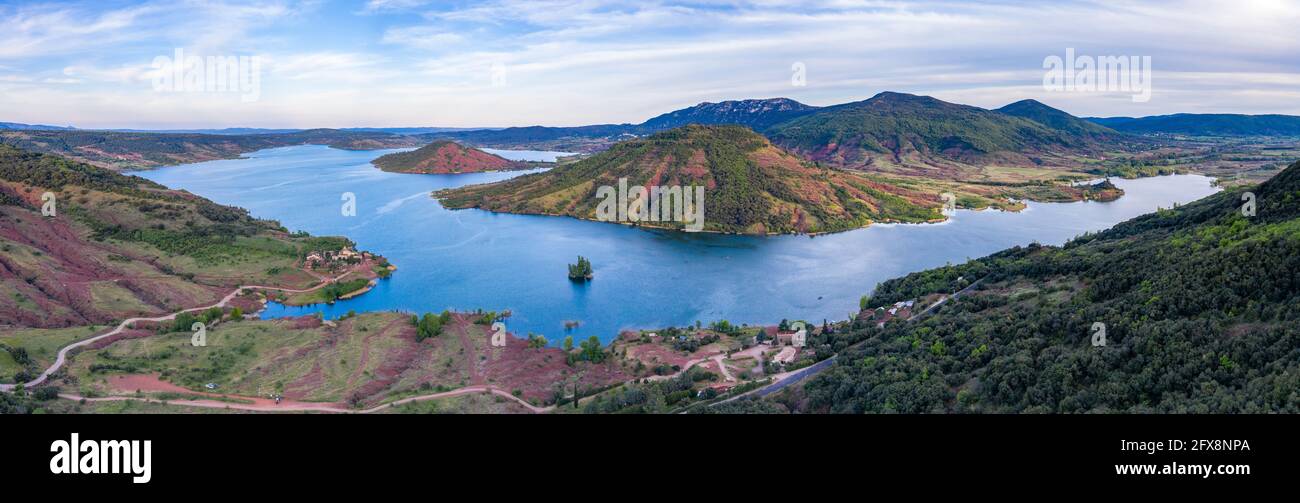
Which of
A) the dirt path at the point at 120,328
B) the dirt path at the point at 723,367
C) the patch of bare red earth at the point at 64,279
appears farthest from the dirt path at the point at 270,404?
the patch of bare red earth at the point at 64,279

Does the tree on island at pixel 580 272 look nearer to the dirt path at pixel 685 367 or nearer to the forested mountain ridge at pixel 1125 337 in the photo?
the dirt path at pixel 685 367

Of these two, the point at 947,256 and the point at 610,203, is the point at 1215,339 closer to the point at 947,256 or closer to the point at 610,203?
the point at 947,256

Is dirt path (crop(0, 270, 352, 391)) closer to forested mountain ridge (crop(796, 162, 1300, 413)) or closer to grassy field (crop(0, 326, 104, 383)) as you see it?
grassy field (crop(0, 326, 104, 383))

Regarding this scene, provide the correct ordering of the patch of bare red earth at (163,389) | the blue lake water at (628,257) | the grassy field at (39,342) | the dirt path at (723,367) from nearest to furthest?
1. the patch of bare red earth at (163,389)
2. the grassy field at (39,342)
3. the dirt path at (723,367)
4. the blue lake water at (628,257)

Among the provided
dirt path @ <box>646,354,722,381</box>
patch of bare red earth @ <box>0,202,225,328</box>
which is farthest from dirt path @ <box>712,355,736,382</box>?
patch of bare red earth @ <box>0,202,225,328</box>

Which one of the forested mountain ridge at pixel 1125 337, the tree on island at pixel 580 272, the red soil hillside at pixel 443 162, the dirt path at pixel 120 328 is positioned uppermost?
the red soil hillside at pixel 443 162

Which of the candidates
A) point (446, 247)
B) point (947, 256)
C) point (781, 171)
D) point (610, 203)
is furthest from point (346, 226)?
point (947, 256)

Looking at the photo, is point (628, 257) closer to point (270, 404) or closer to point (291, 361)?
point (291, 361)
